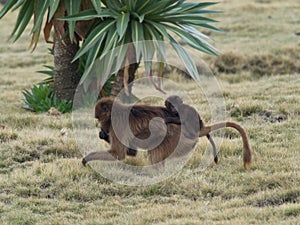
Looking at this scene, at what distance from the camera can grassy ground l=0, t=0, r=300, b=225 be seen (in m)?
5.22

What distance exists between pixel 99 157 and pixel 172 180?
82 centimetres

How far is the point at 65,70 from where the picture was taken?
906cm

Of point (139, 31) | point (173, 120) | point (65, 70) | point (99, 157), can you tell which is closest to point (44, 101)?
point (65, 70)

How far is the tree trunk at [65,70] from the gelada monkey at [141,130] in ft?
8.96

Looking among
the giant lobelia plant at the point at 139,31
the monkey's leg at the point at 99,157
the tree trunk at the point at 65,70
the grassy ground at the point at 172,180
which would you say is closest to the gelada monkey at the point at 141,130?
the monkey's leg at the point at 99,157

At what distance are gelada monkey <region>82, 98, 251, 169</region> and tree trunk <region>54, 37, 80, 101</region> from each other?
2732 millimetres

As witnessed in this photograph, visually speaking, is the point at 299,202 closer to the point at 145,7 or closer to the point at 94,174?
the point at 94,174

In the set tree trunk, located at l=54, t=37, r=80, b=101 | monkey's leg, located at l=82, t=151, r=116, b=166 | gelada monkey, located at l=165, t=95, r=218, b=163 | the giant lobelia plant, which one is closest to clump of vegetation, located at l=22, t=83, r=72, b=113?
tree trunk, located at l=54, t=37, r=80, b=101

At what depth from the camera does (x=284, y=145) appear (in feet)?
22.7

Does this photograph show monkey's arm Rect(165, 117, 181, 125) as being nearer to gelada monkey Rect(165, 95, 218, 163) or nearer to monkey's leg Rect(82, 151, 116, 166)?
gelada monkey Rect(165, 95, 218, 163)

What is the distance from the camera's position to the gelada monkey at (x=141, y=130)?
20.4 ft

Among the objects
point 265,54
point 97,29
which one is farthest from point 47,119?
point 265,54

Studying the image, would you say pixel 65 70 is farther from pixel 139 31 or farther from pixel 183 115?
pixel 183 115

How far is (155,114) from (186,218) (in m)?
1.48
